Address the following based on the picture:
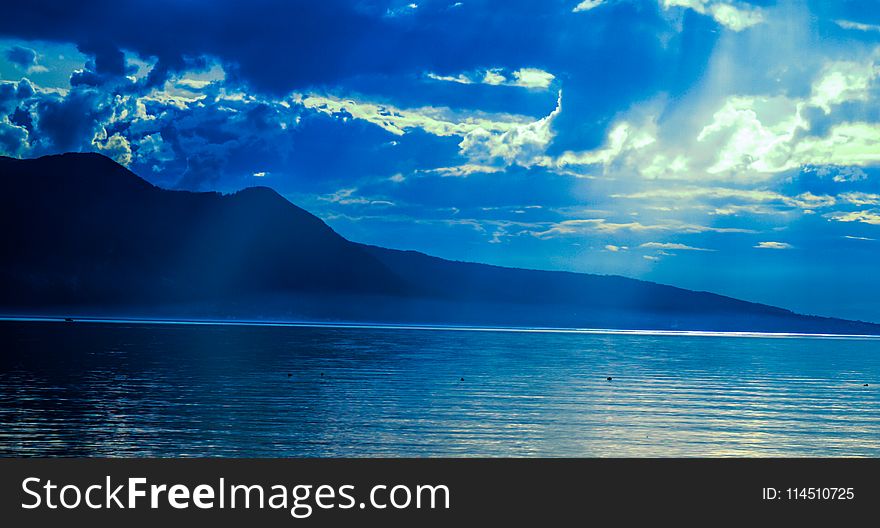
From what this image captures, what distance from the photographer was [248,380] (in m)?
68.7

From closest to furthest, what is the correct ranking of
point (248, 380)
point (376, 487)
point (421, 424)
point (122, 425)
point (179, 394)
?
point (376, 487)
point (122, 425)
point (421, 424)
point (179, 394)
point (248, 380)

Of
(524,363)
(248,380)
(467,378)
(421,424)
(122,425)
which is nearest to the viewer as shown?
(122,425)

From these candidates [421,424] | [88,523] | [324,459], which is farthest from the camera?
[421,424]

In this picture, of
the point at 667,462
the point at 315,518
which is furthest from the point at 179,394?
the point at 315,518

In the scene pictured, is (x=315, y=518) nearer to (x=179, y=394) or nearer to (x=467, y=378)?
(x=179, y=394)

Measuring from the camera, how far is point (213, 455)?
3497 cm

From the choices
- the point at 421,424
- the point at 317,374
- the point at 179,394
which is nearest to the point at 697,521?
the point at 421,424

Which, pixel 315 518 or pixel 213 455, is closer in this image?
pixel 315 518

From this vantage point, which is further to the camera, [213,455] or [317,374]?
[317,374]

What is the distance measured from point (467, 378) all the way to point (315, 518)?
173 ft

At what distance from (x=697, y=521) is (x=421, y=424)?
20.7m

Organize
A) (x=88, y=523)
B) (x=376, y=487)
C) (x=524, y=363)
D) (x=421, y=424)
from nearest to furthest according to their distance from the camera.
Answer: (x=88, y=523)
(x=376, y=487)
(x=421, y=424)
(x=524, y=363)

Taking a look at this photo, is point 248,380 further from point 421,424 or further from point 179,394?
point 421,424

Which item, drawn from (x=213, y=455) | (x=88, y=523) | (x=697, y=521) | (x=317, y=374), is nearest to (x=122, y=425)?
(x=213, y=455)
